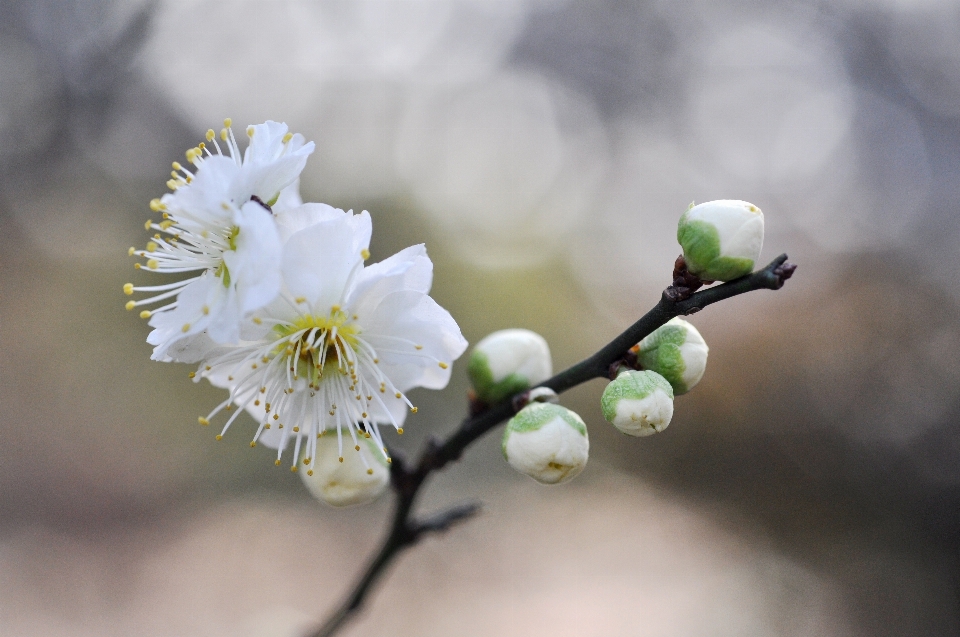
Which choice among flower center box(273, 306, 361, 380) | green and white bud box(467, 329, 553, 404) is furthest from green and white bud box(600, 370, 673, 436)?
flower center box(273, 306, 361, 380)

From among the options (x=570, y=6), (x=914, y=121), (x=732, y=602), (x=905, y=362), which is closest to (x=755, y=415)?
(x=905, y=362)

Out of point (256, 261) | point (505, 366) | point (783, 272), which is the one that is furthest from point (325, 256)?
point (783, 272)

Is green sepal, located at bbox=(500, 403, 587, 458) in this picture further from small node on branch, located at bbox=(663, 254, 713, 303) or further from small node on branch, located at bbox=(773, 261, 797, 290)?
small node on branch, located at bbox=(773, 261, 797, 290)

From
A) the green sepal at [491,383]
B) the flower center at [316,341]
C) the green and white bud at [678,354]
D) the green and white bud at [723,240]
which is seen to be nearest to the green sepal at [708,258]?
the green and white bud at [723,240]

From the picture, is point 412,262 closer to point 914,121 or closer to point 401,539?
point 401,539

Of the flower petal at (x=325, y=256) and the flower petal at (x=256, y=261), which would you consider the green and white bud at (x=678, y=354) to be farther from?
the flower petal at (x=256, y=261)

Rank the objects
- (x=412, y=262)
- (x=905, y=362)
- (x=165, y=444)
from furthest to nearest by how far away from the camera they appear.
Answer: (x=165, y=444) → (x=905, y=362) → (x=412, y=262)
